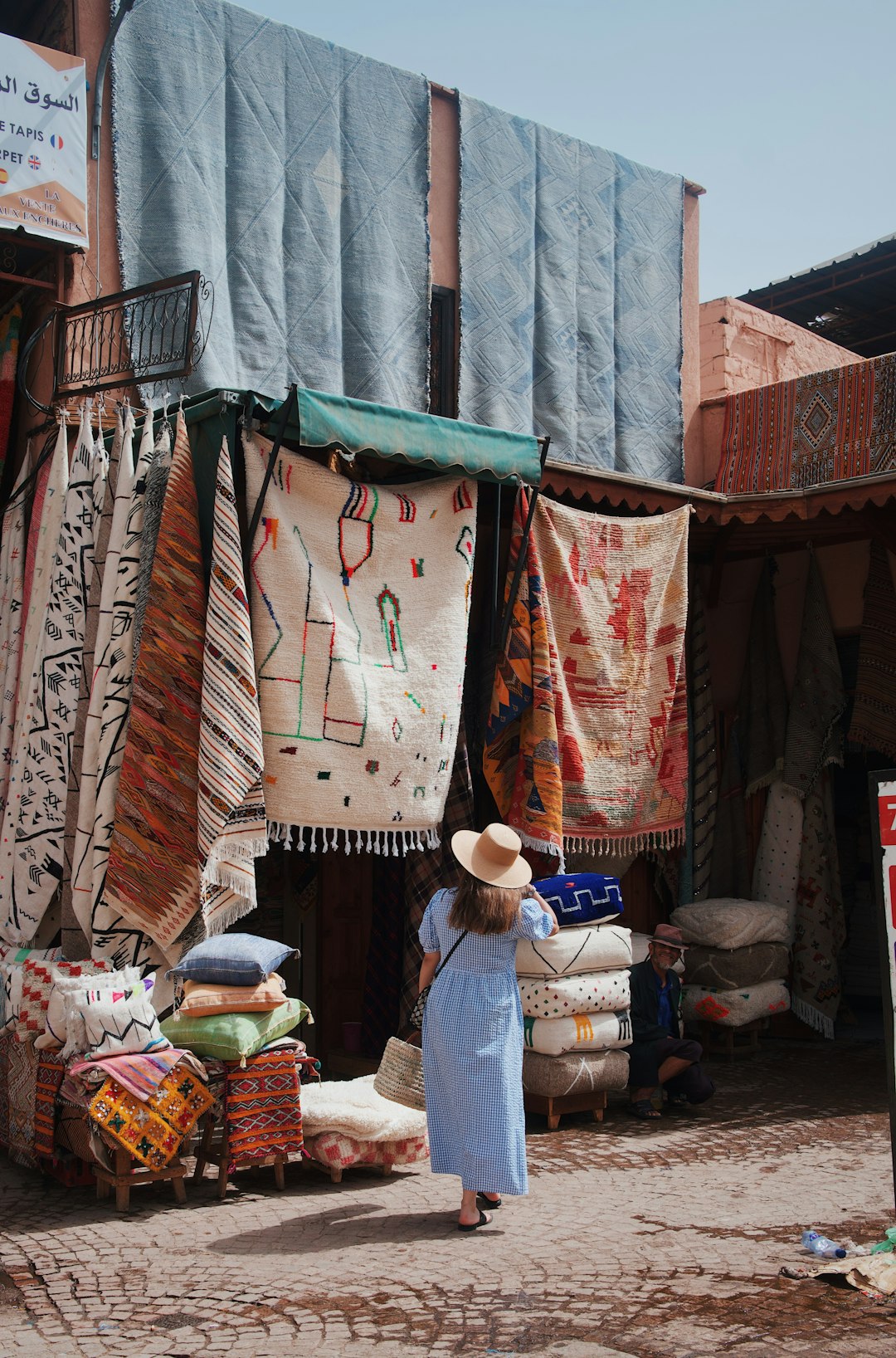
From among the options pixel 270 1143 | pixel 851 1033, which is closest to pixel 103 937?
pixel 270 1143

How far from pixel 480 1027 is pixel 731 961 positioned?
367cm

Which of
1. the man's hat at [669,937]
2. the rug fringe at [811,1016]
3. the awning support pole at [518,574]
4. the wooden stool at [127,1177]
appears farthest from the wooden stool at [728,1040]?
the wooden stool at [127,1177]

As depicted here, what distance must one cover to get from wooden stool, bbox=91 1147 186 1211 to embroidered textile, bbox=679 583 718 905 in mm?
4432

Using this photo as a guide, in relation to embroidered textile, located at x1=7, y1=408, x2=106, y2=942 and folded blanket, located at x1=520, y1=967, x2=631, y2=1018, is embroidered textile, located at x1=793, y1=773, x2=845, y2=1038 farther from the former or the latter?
embroidered textile, located at x1=7, y1=408, x2=106, y2=942

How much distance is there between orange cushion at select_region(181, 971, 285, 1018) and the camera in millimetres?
5129

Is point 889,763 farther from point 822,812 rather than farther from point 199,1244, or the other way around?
point 199,1244

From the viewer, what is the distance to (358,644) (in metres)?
5.75

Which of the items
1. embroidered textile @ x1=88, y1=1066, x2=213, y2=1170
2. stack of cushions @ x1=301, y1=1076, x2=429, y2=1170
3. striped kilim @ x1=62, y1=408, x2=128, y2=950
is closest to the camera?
embroidered textile @ x1=88, y1=1066, x2=213, y2=1170

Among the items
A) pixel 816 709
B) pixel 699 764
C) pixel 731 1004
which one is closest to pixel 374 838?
pixel 731 1004

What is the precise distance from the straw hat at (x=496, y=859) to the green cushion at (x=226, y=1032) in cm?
104

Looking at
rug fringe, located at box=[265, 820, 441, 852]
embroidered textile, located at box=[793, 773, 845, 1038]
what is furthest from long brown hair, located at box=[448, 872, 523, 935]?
embroidered textile, located at box=[793, 773, 845, 1038]

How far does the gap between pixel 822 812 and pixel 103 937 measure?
5.23 meters

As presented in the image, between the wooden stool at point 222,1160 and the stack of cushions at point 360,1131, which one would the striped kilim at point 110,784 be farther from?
the stack of cushions at point 360,1131

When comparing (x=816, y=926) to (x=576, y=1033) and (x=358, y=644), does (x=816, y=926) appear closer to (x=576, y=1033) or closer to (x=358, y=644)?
(x=576, y=1033)
